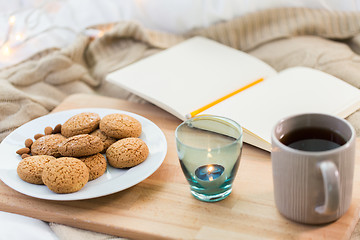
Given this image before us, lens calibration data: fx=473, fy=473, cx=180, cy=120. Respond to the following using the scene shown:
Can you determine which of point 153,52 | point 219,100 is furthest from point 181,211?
point 153,52

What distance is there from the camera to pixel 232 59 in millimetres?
998

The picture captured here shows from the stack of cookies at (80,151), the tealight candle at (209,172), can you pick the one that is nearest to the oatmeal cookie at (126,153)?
the stack of cookies at (80,151)

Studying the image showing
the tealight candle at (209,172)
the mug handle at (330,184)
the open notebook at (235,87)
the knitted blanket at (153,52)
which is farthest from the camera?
the knitted blanket at (153,52)

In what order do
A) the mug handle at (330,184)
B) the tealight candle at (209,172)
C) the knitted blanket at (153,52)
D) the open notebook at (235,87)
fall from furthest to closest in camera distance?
the knitted blanket at (153,52), the open notebook at (235,87), the tealight candle at (209,172), the mug handle at (330,184)

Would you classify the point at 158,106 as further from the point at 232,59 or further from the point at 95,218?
the point at 95,218

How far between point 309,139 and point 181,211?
190 millimetres

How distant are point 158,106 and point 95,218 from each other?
320 mm

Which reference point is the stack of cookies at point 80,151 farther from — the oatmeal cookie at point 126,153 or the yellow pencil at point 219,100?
the yellow pencil at point 219,100

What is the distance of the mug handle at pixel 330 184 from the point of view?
0.51 metres

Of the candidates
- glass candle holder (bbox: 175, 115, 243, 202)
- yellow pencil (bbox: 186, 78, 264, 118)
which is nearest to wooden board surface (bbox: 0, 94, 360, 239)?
glass candle holder (bbox: 175, 115, 243, 202)

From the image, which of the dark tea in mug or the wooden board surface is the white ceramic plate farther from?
the dark tea in mug

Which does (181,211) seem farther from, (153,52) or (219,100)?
(153,52)

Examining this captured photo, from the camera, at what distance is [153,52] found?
111 centimetres

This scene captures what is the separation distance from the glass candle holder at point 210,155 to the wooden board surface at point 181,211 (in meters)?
0.02
